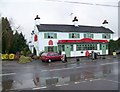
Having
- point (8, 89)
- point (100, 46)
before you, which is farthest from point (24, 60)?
point (8, 89)

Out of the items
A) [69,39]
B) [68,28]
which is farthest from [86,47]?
[68,28]

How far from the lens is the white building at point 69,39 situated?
164 ft

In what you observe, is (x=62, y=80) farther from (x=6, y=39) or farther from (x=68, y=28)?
(x=68, y=28)

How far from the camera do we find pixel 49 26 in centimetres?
5303

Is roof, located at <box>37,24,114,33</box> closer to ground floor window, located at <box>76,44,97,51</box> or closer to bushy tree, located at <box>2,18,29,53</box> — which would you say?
ground floor window, located at <box>76,44,97,51</box>

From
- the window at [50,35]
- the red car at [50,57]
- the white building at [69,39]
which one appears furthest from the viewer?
the white building at [69,39]

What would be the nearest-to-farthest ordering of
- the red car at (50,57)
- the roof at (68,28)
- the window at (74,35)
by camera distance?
the red car at (50,57)
the roof at (68,28)
the window at (74,35)

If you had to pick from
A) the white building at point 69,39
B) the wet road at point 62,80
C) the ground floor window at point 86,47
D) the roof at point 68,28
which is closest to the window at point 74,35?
the white building at point 69,39

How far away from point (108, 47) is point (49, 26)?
44.9 ft

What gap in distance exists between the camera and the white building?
49.9m

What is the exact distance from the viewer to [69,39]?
5219 centimetres

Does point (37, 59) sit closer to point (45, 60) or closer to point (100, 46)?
point (45, 60)

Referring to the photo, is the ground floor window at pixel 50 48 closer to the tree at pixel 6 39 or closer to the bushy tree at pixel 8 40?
the bushy tree at pixel 8 40

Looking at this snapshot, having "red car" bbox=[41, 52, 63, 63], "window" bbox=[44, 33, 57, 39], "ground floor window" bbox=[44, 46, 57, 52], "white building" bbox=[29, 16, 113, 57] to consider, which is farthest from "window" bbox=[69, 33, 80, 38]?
"red car" bbox=[41, 52, 63, 63]
